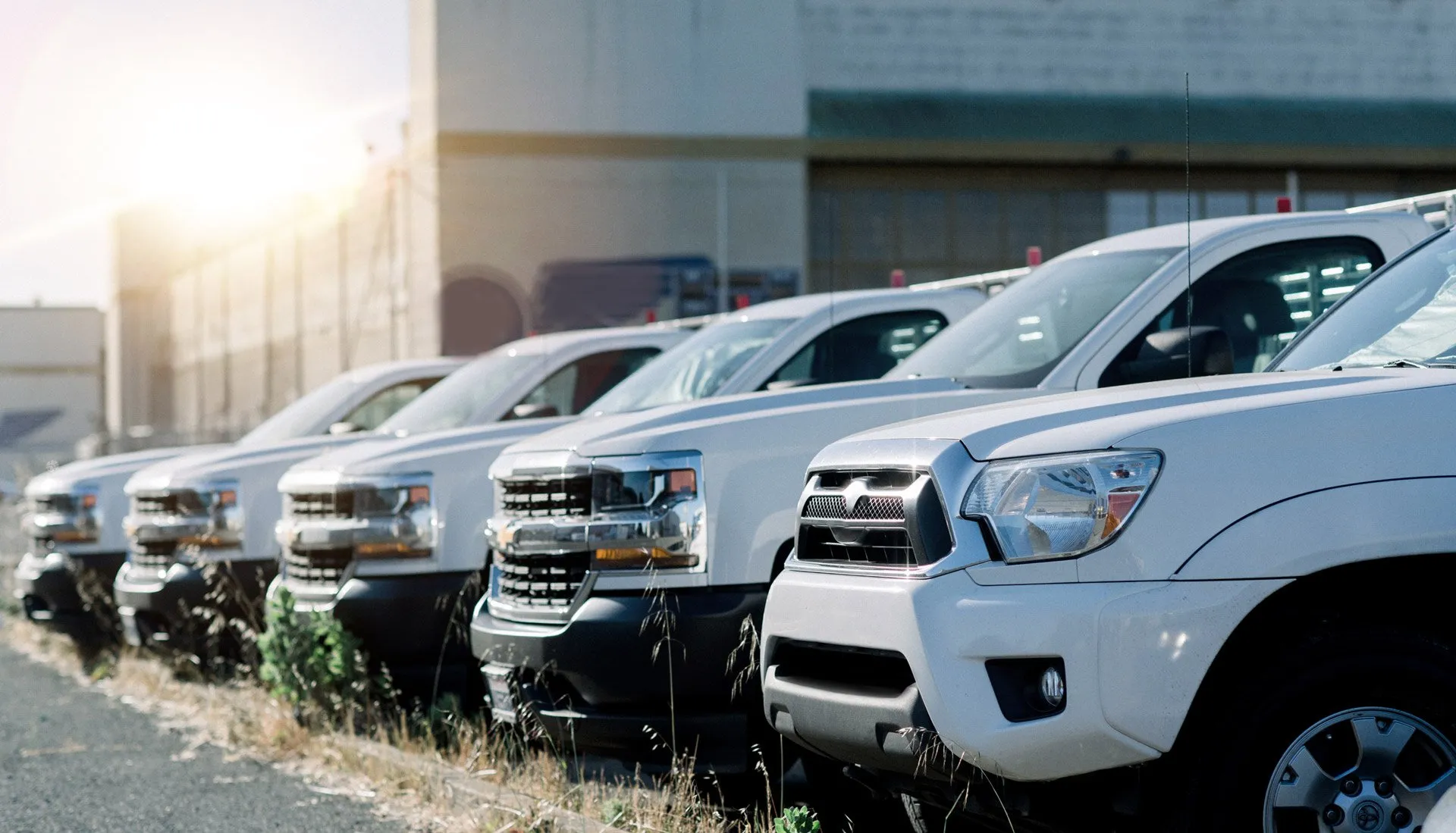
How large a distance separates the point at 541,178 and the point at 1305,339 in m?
27.1

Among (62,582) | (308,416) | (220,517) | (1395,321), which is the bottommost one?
(62,582)

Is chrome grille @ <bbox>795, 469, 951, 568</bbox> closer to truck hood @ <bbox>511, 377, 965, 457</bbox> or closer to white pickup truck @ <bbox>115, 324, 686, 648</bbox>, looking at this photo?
truck hood @ <bbox>511, 377, 965, 457</bbox>

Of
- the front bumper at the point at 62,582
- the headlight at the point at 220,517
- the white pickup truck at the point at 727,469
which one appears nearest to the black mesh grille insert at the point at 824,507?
the white pickup truck at the point at 727,469

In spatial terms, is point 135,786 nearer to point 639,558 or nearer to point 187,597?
point 187,597

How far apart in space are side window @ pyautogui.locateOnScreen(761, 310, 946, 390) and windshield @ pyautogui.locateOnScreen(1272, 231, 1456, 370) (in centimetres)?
310

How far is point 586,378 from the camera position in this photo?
10.7 metres

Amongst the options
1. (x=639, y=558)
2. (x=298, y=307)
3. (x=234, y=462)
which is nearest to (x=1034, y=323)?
(x=639, y=558)

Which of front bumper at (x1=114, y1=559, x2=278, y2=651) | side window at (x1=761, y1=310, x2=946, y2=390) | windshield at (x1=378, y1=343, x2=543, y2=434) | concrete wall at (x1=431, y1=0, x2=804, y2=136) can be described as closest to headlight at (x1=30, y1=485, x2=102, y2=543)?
front bumper at (x1=114, y1=559, x2=278, y2=651)

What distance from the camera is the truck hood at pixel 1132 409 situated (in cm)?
439

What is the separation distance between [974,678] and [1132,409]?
2.57 feet

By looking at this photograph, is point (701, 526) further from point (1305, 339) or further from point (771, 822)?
point (1305, 339)

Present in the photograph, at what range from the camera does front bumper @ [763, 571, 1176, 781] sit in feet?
13.8

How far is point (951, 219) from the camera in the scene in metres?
32.5

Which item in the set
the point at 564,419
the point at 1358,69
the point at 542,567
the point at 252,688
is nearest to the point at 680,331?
the point at 564,419
